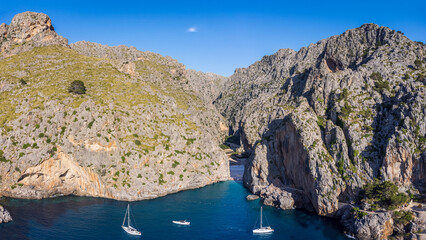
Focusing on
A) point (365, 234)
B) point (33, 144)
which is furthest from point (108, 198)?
point (365, 234)

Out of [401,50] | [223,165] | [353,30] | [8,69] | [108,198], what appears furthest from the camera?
[353,30]

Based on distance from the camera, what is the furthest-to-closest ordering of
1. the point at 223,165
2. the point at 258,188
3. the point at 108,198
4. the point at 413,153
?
the point at 223,165, the point at 258,188, the point at 108,198, the point at 413,153

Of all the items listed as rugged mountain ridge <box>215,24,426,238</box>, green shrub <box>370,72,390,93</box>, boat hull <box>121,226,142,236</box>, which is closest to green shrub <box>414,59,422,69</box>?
rugged mountain ridge <box>215,24,426,238</box>

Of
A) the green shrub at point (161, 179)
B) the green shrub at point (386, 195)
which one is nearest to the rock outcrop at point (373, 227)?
the green shrub at point (386, 195)

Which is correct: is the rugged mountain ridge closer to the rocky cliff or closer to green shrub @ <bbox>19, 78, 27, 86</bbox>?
the rocky cliff

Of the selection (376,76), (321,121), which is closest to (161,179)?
(321,121)

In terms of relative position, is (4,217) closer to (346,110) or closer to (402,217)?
(402,217)

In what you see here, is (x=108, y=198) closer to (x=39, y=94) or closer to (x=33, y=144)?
(x=33, y=144)
